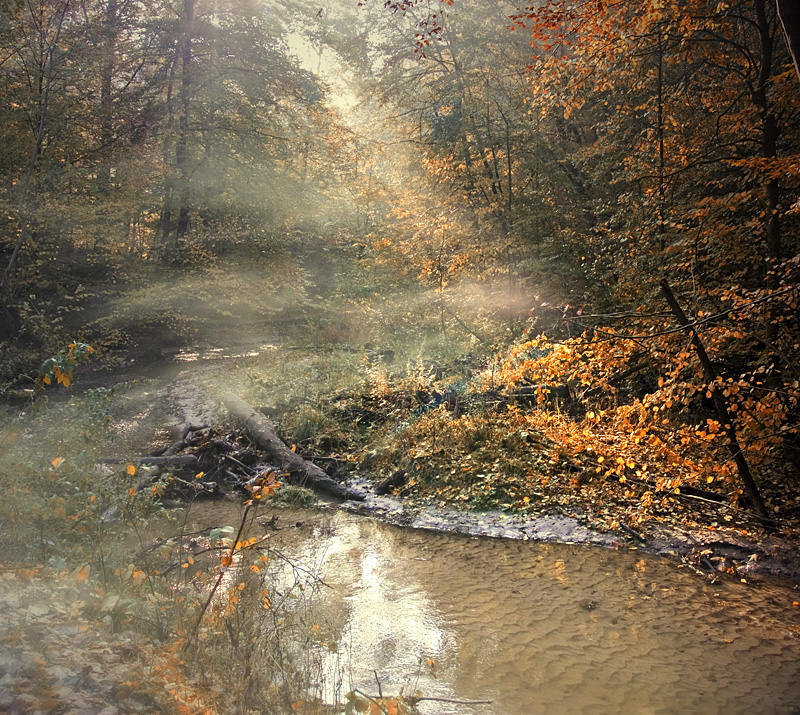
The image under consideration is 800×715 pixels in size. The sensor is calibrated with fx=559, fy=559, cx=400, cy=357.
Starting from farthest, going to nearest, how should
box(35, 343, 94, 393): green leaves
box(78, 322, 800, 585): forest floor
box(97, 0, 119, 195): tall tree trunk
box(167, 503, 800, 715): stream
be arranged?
box(97, 0, 119, 195): tall tree trunk → box(78, 322, 800, 585): forest floor → box(35, 343, 94, 393): green leaves → box(167, 503, 800, 715): stream

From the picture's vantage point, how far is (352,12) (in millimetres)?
16359

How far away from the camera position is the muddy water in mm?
3980

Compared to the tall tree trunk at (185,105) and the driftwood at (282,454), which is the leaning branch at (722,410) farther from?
the tall tree trunk at (185,105)

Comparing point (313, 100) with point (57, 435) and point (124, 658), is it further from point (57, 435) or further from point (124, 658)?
point (124, 658)

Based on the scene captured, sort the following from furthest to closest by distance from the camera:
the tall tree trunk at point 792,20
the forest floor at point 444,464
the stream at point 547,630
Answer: the forest floor at point 444,464, the stream at point 547,630, the tall tree trunk at point 792,20

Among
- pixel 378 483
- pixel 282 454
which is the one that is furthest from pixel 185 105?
pixel 378 483

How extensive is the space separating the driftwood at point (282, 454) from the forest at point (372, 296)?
10 centimetres

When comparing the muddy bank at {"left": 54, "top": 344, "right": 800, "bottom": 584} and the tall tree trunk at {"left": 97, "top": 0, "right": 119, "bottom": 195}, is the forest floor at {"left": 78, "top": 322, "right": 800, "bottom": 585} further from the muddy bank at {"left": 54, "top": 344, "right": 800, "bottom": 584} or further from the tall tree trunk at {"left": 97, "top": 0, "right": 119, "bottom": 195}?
the tall tree trunk at {"left": 97, "top": 0, "right": 119, "bottom": 195}

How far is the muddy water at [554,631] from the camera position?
3980 millimetres

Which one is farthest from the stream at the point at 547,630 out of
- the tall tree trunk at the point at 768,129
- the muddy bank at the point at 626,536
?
→ the tall tree trunk at the point at 768,129

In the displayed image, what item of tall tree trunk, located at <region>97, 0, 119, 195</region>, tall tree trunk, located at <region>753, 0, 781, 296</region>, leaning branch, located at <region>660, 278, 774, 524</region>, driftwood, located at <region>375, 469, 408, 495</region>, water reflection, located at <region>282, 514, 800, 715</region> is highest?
tall tree trunk, located at <region>97, 0, 119, 195</region>

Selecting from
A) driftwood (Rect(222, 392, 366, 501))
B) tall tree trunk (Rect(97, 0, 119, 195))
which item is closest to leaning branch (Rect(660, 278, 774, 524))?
driftwood (Rect(222, 392, 366, 501))

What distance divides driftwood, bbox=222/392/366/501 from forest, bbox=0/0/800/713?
98 mm

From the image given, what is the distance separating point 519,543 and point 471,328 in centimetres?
A: 743
